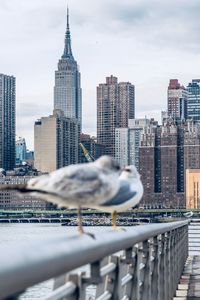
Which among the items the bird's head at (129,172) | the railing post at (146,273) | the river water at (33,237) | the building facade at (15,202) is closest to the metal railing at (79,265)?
the railing post at (146,273)

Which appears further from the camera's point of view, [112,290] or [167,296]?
[167,296]

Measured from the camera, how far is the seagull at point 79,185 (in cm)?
411

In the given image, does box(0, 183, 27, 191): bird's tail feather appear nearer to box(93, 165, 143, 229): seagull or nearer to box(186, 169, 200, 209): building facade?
box(93, 165, 143, 229): seagull

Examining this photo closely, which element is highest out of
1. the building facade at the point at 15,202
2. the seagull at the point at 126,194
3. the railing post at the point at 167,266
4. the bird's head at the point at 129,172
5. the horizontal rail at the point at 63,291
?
the bird's head at the point at 129,172

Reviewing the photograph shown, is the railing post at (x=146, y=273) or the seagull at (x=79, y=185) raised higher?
the seagull at (x=79, y=185)

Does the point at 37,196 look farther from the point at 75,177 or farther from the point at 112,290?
the point at 112,290

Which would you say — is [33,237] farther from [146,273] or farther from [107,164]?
[107,164]

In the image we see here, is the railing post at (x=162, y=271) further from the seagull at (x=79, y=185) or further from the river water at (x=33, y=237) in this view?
the seagull at (x=79, y=185)

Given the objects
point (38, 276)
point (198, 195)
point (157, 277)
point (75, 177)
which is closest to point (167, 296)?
point (157, 277)

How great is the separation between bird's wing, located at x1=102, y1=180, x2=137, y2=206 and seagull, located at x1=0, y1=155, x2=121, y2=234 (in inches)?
8.3

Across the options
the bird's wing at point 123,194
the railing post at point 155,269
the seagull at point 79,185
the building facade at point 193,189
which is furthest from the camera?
the building facade at point 193,189

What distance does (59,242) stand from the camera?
3.70 meters

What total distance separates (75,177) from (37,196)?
0.80ft

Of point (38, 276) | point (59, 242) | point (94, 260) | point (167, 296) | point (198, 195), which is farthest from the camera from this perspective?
point (198, 195)
